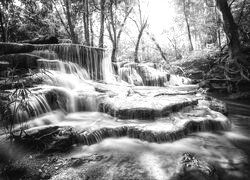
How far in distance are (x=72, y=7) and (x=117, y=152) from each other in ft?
49.0

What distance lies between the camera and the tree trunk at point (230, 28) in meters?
7.65

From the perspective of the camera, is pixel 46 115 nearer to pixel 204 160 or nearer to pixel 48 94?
pixel 48 94

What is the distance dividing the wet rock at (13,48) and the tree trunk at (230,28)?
973 centimetres

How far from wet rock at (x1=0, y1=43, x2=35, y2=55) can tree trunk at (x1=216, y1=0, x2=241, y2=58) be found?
9.73 metres

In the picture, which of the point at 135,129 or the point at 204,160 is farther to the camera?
the point at 135,129

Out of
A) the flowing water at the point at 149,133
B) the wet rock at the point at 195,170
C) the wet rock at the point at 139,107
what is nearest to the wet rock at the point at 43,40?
the flowing water at the point at 149,133

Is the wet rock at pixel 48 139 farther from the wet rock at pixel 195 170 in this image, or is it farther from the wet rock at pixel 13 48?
the wet rock at pixel 13 48

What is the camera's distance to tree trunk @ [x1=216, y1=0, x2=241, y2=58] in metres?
7.65

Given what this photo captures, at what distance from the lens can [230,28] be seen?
7824mm

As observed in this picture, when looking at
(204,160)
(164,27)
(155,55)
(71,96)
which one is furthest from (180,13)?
(204,160)

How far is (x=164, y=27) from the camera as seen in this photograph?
2536 centimetres

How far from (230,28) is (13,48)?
34.4ft

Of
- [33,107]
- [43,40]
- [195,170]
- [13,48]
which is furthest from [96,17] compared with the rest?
[195,170]

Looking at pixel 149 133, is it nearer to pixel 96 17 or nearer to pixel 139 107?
pixel 139 107
